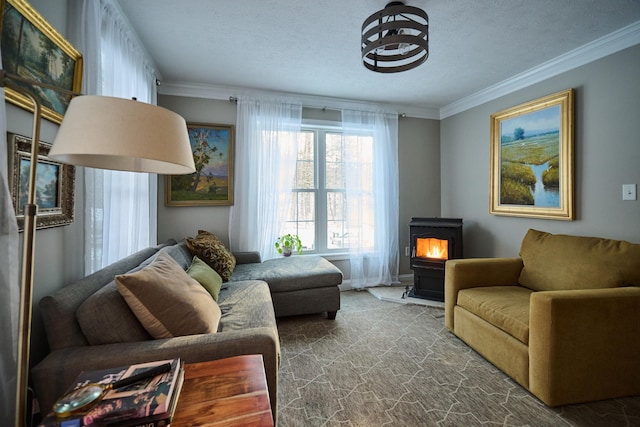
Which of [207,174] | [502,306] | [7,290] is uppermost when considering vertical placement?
[207,174]

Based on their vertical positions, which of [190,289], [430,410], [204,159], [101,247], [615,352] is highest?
[204,159]

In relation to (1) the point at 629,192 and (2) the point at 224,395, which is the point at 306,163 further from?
(2) the point at 224,395

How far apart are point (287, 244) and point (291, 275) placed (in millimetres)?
824

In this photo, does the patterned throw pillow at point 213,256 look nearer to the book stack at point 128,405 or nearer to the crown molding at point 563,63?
the book stack at point 128,405

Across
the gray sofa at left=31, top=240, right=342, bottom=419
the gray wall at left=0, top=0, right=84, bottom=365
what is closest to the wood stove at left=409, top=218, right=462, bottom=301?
the gray sofa at left=31, top=240, right=342, bottom=419

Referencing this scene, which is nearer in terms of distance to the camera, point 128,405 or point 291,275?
point 128,405

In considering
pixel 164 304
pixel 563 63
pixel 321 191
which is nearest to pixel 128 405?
pixel 164 304

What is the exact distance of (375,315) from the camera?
3023mm

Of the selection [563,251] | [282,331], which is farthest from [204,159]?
[563,251]

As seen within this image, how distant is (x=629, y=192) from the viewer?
2.26 meters

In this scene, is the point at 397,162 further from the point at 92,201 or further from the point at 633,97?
the point at 92,201

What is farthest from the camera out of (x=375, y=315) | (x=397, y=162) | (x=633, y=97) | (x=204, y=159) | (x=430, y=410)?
(x=397, y=162)

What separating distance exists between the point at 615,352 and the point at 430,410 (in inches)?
46.0

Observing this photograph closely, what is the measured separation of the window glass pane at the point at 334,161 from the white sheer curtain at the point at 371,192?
190mm
